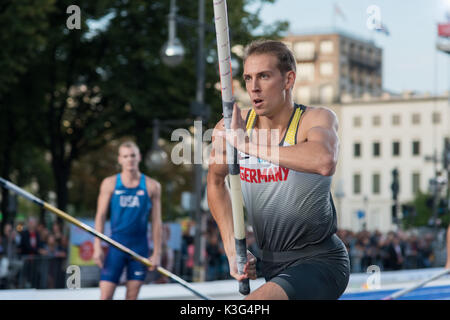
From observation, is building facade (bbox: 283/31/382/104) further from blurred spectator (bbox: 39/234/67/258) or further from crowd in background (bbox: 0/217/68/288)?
crowd in background (bbox: 0/217/68/288)

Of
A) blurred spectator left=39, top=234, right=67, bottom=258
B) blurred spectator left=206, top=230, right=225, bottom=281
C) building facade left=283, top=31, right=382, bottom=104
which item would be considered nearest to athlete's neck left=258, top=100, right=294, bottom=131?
blurred spectator left=39, top=234, right=67, bottom=258

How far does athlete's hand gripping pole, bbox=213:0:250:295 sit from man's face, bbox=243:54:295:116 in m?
0.26

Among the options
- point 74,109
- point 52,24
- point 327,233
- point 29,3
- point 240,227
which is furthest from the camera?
point 74,109

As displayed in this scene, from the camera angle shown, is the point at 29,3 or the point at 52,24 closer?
the point at 29,3

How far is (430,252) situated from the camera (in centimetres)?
3127

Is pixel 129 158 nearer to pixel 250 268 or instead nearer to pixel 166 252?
pixel 250 268

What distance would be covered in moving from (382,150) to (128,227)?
85.0 meters

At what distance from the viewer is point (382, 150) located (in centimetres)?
9175

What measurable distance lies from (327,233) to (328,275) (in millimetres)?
244

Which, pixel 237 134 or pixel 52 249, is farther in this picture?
pixel 52 249

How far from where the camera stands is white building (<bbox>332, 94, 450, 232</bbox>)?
8900cm

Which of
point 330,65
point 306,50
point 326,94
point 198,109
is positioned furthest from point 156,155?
point 330,65

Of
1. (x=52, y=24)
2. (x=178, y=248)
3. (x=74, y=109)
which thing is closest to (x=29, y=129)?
(x=74, y=109)
